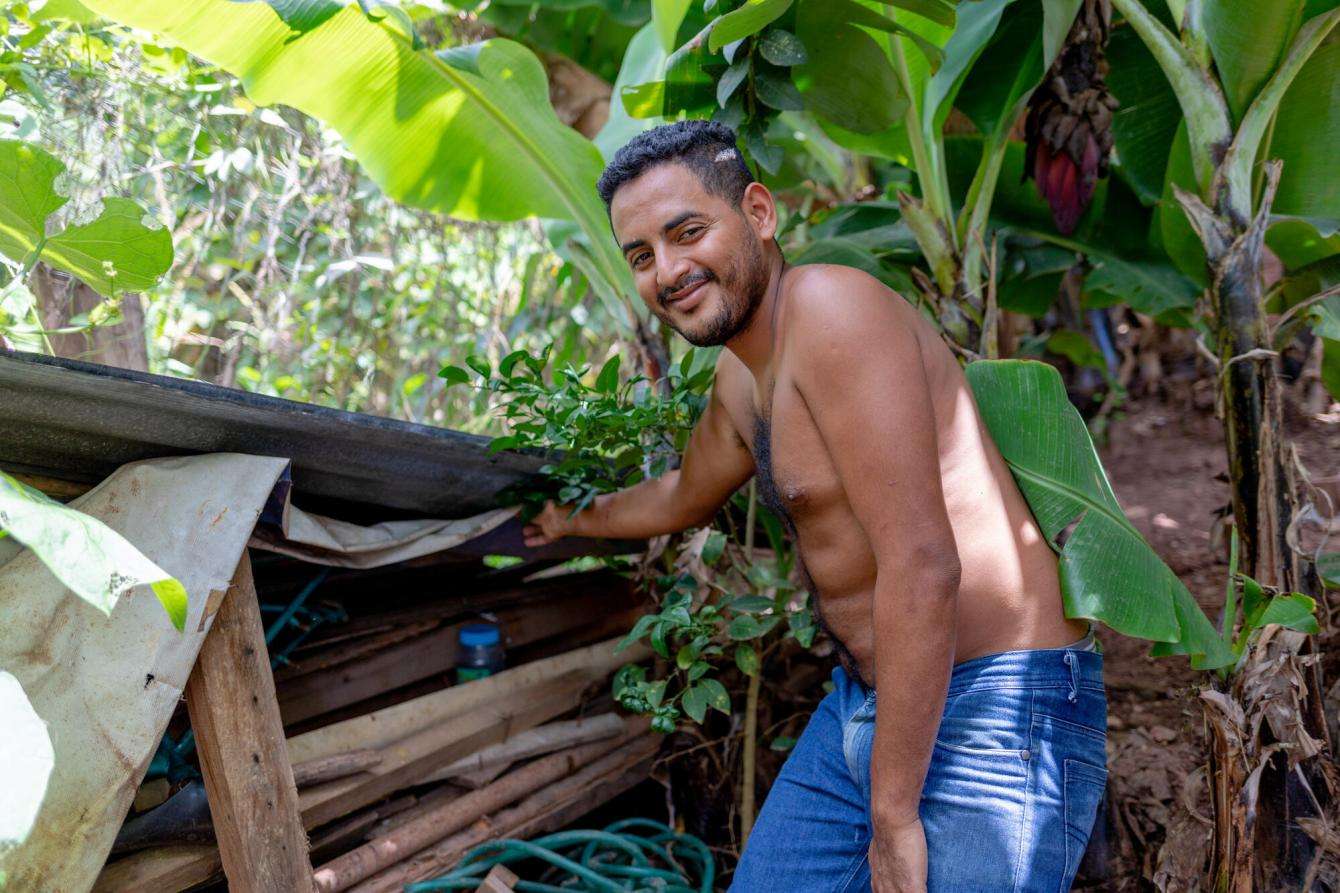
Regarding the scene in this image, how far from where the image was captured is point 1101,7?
2.62 meters

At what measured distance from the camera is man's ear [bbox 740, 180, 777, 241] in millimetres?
1899

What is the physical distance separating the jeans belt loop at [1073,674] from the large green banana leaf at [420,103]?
167 centimetres

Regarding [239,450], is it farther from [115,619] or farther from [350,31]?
[350,31]

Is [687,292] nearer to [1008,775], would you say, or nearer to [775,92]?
[775,92]

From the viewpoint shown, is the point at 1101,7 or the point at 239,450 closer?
the point at 239,450

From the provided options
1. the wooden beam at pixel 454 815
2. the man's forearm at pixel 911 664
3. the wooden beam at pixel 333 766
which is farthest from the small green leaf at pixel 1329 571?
the wooden beam at pixel 333 766

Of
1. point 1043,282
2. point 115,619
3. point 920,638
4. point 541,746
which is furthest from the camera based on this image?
point 1043,282

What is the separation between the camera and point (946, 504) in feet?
5.91

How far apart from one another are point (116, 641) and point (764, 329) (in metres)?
1.27

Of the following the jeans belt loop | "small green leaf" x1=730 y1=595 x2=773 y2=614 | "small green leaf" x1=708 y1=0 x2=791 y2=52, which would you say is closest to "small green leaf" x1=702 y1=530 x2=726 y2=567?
"small green leaf" x1=730 y1=595 x2=773 y2=614

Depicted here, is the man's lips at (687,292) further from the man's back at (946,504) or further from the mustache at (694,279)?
the man's back at (946,504)

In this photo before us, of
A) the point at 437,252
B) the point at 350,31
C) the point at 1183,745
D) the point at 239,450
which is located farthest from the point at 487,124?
the point at 1183,745

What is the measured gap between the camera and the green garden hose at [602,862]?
2.41 m

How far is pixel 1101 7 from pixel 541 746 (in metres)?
2.50
